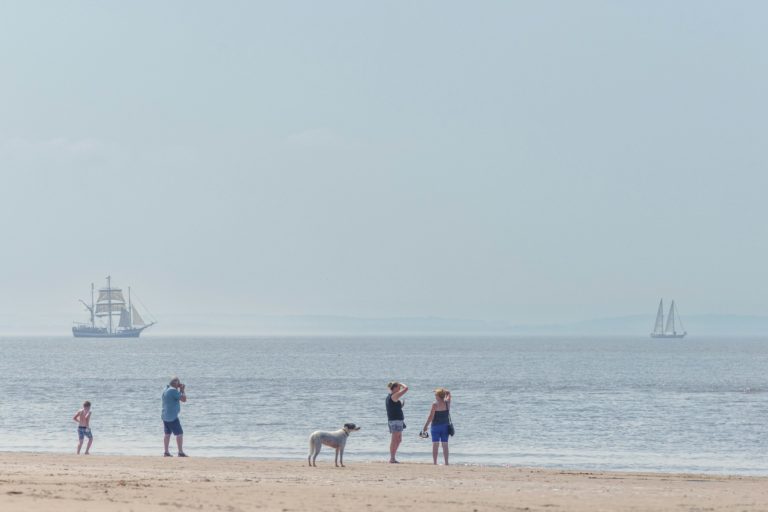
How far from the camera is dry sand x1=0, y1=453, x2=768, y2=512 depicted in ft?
53.9

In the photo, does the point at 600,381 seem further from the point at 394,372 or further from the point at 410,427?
the point at 410,427

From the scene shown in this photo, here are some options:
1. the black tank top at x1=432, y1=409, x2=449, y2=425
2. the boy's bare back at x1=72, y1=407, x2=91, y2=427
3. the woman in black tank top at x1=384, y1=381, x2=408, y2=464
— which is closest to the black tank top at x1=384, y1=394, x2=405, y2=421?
the woman in black tank top at x1=384, y1=381, x2=408, y2=464

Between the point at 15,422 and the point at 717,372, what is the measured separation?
74923 mm

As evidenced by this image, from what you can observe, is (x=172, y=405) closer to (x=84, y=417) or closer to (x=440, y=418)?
(x=84, y=417)

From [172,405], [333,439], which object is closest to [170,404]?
[172,405]

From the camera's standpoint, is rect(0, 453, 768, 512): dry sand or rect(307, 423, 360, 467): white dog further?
rect(307, 423, 360, 467): white dog

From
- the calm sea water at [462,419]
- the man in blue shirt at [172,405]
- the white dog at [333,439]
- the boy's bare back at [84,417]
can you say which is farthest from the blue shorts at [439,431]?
the boy's bare back at [84,417]

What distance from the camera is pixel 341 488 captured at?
18.8m

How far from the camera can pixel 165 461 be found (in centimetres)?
2472

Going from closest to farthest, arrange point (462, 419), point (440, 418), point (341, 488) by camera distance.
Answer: point (341, 488) → point (440, 418) → point (462, 419)

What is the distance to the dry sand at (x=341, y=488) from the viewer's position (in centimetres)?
1642

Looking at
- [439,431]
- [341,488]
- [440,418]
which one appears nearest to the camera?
[341,488]

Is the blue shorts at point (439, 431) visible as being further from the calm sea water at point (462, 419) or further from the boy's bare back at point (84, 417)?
the boy's bare back at point (84, 417)

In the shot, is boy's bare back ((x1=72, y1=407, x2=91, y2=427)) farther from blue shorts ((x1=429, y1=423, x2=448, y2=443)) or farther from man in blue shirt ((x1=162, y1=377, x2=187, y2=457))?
blue shorts ((x1=429, y1=423, x2=448, y2=443))
